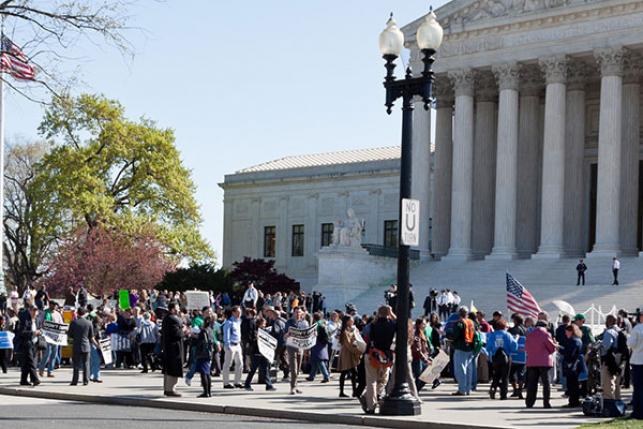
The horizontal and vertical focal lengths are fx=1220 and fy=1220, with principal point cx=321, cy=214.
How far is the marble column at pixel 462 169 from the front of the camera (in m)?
63.2

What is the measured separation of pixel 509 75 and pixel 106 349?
113 feet

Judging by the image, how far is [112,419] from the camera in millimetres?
20203

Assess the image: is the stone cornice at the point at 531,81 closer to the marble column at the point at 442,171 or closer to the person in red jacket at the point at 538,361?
the marble column at the point at 442,171

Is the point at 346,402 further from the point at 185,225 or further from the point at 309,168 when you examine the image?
the point at 309,168

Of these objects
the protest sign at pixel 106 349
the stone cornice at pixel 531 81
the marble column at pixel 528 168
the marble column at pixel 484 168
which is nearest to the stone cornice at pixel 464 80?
the marble column at pixel 484 168

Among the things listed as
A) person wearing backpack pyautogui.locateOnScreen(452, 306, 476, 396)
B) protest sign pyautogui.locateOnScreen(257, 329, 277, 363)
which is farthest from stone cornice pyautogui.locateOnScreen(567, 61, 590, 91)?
protest sign pyautogui.locateOnScreen(257, 329, 277, 363)

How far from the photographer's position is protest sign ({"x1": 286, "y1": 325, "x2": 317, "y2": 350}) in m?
26.8

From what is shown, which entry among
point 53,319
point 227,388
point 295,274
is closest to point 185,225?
point 295,274

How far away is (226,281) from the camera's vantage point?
224 feet

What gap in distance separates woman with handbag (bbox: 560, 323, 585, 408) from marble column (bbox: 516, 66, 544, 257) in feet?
128

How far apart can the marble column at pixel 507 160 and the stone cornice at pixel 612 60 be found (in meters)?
5.08

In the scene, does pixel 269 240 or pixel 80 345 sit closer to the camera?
pixel 80 345

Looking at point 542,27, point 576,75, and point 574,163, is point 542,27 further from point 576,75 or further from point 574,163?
point 574,163

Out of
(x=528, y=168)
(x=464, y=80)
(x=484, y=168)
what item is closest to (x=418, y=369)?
(x=464, y=80)
